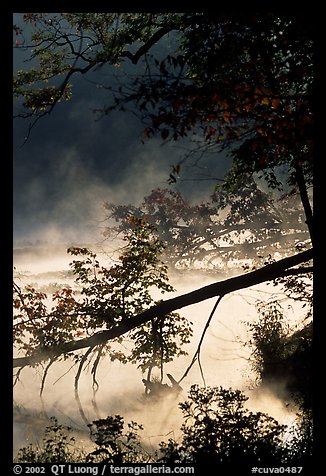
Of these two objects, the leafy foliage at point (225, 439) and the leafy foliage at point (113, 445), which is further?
the leafy foliage at point (225, 439)

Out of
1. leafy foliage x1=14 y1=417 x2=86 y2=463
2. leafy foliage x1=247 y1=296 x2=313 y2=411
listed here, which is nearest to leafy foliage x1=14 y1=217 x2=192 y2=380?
leafy foliage x1=14 y1=417 x2=86 y2=463

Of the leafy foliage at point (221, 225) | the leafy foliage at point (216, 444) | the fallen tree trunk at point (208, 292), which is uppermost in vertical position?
the leafy foliage at point (221, 225)

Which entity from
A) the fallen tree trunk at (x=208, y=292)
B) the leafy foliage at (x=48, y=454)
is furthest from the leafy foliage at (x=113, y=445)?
the fallen tree trunk at (x=208, y=292)

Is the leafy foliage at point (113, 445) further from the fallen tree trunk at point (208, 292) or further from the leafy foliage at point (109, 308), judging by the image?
the leafy foliage at point (109, 308)

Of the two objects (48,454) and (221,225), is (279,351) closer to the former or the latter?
(221,225)

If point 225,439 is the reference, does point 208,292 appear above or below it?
above

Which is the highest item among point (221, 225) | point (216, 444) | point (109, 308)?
point (221, 225)

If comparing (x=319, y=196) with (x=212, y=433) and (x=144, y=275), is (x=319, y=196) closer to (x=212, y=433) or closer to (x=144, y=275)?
(x=212, y=433)

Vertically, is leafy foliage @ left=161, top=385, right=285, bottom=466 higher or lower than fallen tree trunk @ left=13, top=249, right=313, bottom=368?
lower

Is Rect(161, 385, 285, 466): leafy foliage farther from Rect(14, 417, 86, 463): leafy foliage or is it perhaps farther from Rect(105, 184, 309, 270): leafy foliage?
Rect(105, 184, 309, 270): leafy foliage

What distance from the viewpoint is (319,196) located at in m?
4.86

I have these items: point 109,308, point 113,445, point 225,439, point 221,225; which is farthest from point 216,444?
point 221,225

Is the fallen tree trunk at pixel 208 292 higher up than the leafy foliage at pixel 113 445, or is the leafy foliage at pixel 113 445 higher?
the fallen tree trunk at pixel 208 292

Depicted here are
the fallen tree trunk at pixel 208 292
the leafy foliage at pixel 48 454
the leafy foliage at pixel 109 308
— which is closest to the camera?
the leafy foliage at pixel 48 454
